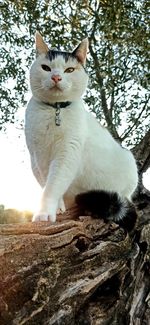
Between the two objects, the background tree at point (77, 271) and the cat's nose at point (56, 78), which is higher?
the cat's nose at point (56, 78)

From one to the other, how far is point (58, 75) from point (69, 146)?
59 cm

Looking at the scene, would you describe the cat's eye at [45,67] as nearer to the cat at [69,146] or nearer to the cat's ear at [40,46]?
the cat at [69,146]

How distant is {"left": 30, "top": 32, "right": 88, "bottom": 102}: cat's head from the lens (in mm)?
3787

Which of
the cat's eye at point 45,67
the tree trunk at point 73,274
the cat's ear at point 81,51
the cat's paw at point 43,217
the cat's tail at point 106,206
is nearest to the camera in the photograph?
the tree trunk at point 73,274

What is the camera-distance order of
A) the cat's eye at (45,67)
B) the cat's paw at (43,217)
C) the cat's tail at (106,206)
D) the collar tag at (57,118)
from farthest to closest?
1. the cat's eye at (45,67)
2. the collar tag at (57,118)
3. the cat's tail at (106,206)
4. the cat's paw at (43,217)

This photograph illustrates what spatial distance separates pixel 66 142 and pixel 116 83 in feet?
16.6

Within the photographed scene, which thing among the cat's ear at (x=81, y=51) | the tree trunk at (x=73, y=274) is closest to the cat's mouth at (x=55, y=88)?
the cat's ear at (x=81, y=51)

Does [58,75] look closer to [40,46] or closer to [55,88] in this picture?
[55,88]

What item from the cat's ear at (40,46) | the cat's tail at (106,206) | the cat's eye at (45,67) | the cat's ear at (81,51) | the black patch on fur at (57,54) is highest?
the cat's ear at (40,46)

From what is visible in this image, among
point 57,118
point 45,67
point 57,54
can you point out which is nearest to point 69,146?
point 57,118

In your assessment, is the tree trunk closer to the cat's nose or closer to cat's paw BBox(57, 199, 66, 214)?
cat's paw BBox(57, 199, 66, 214)

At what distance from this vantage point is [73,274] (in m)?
2.69

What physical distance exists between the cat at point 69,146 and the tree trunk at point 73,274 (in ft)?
0.54

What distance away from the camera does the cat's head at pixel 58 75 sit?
379cm
